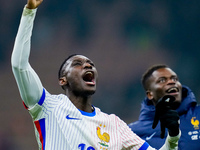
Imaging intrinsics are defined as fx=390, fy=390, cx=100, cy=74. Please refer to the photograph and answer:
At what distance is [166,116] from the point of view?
122 inches

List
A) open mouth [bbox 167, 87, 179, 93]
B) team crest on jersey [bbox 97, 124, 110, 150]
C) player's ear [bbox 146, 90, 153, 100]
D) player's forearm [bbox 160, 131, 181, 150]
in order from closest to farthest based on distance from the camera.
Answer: team crest on jersey [bbox 97, 124, 110, 150], player's forearm [bbox 160, 131, 181, 150], open mouth [bbox 167, 87, 179, 93], player's ear [bbox 146, 90, 153, 100]

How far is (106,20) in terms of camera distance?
33.5 ft

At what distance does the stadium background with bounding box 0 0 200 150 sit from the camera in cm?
906

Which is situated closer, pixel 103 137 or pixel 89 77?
pixel 103 137

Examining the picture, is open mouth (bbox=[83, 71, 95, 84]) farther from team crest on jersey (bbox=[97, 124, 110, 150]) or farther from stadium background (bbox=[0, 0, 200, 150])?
stadium background (bbox=[0, 0, 200, 150])

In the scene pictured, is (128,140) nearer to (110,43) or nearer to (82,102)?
(82,102)

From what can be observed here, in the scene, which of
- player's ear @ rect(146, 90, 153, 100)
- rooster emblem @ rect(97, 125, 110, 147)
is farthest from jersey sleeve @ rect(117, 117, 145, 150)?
player's ear @ rect(146, 90, 153, 100)

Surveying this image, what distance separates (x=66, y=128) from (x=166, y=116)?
0.83 m

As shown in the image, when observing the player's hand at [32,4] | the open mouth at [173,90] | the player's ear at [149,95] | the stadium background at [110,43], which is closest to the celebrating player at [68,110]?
the player's hand at [32,4]

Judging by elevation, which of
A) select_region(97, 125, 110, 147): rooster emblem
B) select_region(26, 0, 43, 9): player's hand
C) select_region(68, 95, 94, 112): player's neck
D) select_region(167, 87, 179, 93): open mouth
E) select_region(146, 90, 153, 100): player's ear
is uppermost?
select_region(26, 0, 43, 9): player's hand

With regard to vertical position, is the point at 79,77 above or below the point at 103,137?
above

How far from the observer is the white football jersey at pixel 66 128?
9.03ft

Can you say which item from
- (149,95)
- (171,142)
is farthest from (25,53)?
(149,95)

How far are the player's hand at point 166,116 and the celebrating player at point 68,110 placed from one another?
41 millimetres
